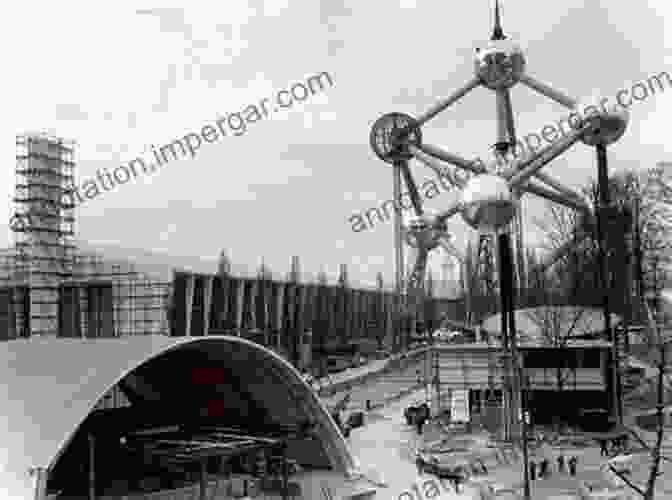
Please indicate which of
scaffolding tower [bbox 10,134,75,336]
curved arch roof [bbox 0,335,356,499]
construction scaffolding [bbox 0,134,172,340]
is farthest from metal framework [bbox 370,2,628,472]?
scaffolding tower [bbox 10,134,75,336]

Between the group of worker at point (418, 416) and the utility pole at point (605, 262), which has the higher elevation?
the utility pole at point (605, 262)

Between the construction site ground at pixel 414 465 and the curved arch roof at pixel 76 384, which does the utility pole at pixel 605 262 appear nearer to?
the construction site ground at pixel 414 465

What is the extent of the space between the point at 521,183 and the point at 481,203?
51.2 ft

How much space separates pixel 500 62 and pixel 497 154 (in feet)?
21.6

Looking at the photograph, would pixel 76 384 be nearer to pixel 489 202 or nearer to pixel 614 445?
pixel 489 202

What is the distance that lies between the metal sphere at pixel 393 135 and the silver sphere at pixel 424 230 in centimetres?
456

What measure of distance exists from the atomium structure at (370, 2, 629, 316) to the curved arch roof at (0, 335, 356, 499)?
1007 cm

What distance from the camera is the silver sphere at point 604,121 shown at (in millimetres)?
38531

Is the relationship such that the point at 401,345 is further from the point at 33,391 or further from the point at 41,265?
the point at 33,391

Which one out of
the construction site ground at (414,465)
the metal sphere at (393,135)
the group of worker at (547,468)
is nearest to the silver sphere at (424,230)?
the metal sphere at (393,135)

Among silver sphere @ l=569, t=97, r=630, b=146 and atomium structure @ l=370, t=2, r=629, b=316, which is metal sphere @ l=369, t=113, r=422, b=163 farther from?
silver sphere @ l=569, t=97, r=630, b=146

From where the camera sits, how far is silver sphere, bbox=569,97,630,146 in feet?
126

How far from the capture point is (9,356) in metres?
22.5

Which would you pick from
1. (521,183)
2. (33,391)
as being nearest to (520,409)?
(521,183)
